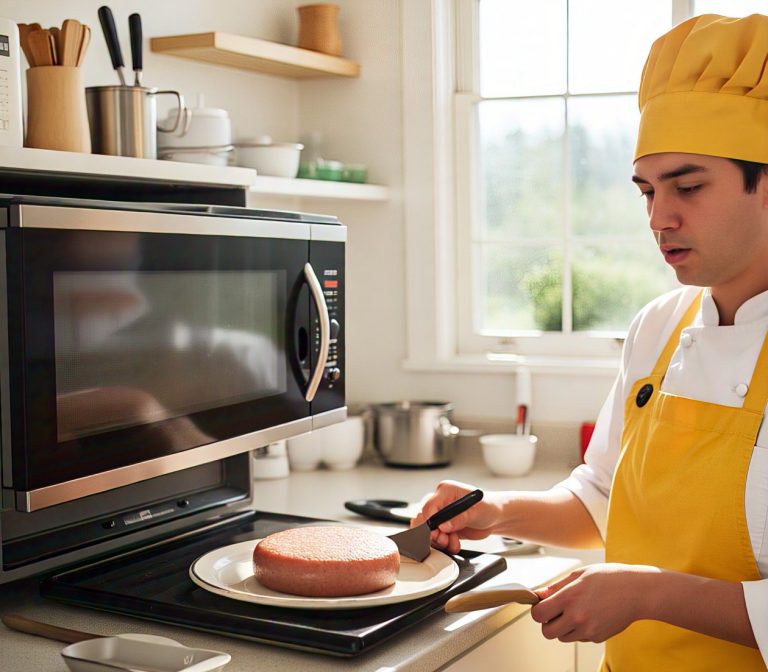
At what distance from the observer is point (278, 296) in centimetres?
163

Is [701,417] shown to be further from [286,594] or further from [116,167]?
[116,167]

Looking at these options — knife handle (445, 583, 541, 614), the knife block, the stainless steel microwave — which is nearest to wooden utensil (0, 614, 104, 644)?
the stainless steel microwave

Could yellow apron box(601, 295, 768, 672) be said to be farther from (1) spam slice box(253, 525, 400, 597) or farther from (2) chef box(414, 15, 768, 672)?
(1) spam slice box(253, 525, 400, 597)

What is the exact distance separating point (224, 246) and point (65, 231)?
31 centimetres

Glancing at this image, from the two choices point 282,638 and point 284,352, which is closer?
point 282,638

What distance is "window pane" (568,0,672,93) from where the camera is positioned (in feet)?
8.28

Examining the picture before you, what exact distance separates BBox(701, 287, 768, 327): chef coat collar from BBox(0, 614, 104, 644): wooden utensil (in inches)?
33.6

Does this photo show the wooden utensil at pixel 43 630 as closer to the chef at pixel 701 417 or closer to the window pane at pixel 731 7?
the chef at pixel 701 417

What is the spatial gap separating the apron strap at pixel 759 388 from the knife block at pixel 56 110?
96 centimetres

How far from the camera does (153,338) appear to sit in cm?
142

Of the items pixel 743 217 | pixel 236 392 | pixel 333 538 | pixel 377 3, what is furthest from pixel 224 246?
pixel 377 3

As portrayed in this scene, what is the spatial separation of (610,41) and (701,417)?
1.44 meters

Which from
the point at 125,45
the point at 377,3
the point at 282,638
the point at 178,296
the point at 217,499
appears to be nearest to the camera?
the point at 282,638

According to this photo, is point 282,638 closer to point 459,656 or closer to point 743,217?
point 459,656
